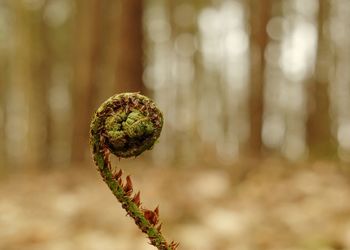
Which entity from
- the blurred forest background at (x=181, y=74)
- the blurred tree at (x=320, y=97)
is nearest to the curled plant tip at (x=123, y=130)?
the blurred forest background at (x=181, y=74)

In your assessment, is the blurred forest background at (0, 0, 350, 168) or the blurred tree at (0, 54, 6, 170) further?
the blurred tree at (0, 54, 6, 170)

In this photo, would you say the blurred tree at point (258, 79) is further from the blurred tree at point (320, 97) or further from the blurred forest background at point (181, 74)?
the blurred tree at point (320, 97)

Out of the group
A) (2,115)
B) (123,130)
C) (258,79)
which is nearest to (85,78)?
(258,79)

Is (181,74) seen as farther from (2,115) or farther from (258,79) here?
(258,79)

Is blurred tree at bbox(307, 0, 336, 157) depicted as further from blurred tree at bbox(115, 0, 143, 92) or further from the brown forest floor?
the brown forest floor

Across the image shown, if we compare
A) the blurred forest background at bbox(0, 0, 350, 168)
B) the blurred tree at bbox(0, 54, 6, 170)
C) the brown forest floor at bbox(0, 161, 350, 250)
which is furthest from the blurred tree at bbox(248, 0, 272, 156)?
the blurred tree at bbox(0, 54, 6, 170)

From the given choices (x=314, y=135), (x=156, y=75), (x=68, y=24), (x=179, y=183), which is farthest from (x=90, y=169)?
(x=156, y=75)
